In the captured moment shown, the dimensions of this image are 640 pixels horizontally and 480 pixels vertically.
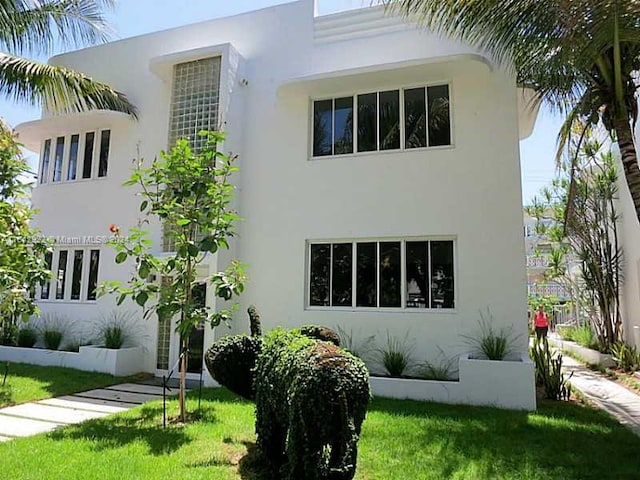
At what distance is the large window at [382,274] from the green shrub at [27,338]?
8.15 metres

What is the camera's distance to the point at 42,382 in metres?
10.5

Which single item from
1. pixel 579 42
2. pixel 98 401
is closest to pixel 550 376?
pixel 579 42

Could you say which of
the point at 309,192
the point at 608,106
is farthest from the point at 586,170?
the point at 309,192

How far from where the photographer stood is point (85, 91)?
1250 cm

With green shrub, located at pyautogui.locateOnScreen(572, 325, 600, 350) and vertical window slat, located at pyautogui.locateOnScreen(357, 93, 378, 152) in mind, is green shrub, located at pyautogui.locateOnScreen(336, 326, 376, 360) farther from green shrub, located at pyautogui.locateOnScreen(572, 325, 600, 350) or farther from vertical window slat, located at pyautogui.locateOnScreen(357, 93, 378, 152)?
green shrub, located at pyautogui.locateOnScreen(572, 325, 600, 350)

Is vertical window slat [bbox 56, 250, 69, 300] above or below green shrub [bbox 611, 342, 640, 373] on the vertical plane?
above

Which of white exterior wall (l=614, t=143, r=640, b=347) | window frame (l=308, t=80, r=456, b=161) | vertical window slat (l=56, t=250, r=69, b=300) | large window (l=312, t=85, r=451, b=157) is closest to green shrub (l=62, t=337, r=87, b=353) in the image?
vertical window slat (l=56, t=250, r=69, b=300)

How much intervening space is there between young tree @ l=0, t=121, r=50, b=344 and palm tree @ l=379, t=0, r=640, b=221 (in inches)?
315

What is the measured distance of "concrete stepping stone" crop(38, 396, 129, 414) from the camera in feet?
29.0

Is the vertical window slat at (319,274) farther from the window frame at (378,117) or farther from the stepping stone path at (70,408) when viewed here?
the stepping stone path at (70,408)

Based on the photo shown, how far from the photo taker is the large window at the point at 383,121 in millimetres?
11438

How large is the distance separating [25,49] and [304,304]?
32.7 ft

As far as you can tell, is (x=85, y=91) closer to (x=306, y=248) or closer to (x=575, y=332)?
(x=306, y=248)

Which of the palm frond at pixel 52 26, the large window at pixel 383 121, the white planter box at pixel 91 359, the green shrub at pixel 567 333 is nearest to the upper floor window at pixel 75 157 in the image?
the palm frond at pixel 52 26
